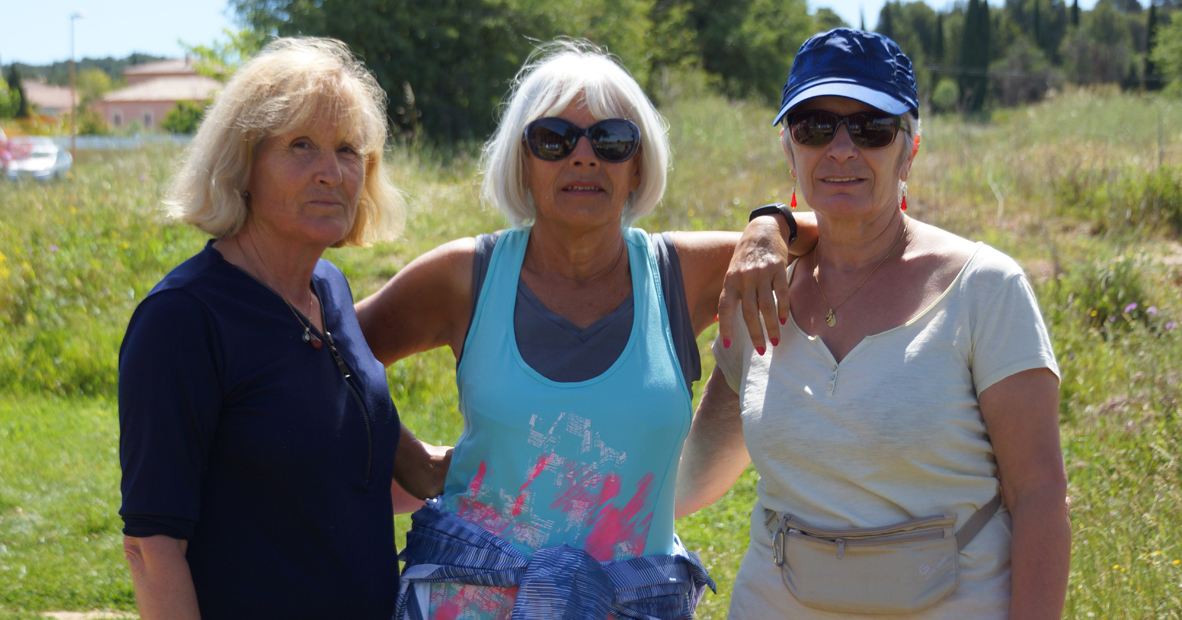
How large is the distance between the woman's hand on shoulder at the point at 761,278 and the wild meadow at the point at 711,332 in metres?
1.73

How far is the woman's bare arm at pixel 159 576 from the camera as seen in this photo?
1.74m

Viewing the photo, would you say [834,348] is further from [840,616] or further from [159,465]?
[159,465]

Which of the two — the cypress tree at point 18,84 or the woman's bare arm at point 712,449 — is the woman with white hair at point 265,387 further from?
the cypress tree at point 18,84

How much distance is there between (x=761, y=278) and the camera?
217 centimetres

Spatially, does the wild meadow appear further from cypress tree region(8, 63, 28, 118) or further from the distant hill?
the distant hill

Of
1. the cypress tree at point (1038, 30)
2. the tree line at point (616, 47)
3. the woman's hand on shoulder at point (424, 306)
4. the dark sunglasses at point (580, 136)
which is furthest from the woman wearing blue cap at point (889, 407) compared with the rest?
the cypress tree at point (1038, 30)

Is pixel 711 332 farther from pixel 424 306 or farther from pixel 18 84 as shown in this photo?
pixel 18 84

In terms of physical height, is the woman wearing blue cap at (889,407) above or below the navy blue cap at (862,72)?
below

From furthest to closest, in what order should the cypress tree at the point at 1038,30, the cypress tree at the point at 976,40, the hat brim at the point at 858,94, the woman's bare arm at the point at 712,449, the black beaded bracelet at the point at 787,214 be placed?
1. the cypress tree at the point at 1038,30
2. the cypress tree at the point at 976,40
3. the woman's bare arm at the point at 712,449
4. the black beaded bracelet at the point at 787,214
5. the hat brim at the point at 858,94

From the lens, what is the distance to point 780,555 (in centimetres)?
201

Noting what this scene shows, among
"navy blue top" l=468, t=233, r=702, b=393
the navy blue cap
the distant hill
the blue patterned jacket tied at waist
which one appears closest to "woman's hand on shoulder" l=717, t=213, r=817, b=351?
"navy blue top" l=468, t=233, r=702, b=393

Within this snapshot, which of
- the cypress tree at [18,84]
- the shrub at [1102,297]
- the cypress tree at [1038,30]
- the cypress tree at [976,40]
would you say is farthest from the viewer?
the cypress tree at [1038,30]

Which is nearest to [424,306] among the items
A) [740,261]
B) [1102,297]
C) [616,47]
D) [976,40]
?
[740,261]

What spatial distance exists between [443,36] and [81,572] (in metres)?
14.5
